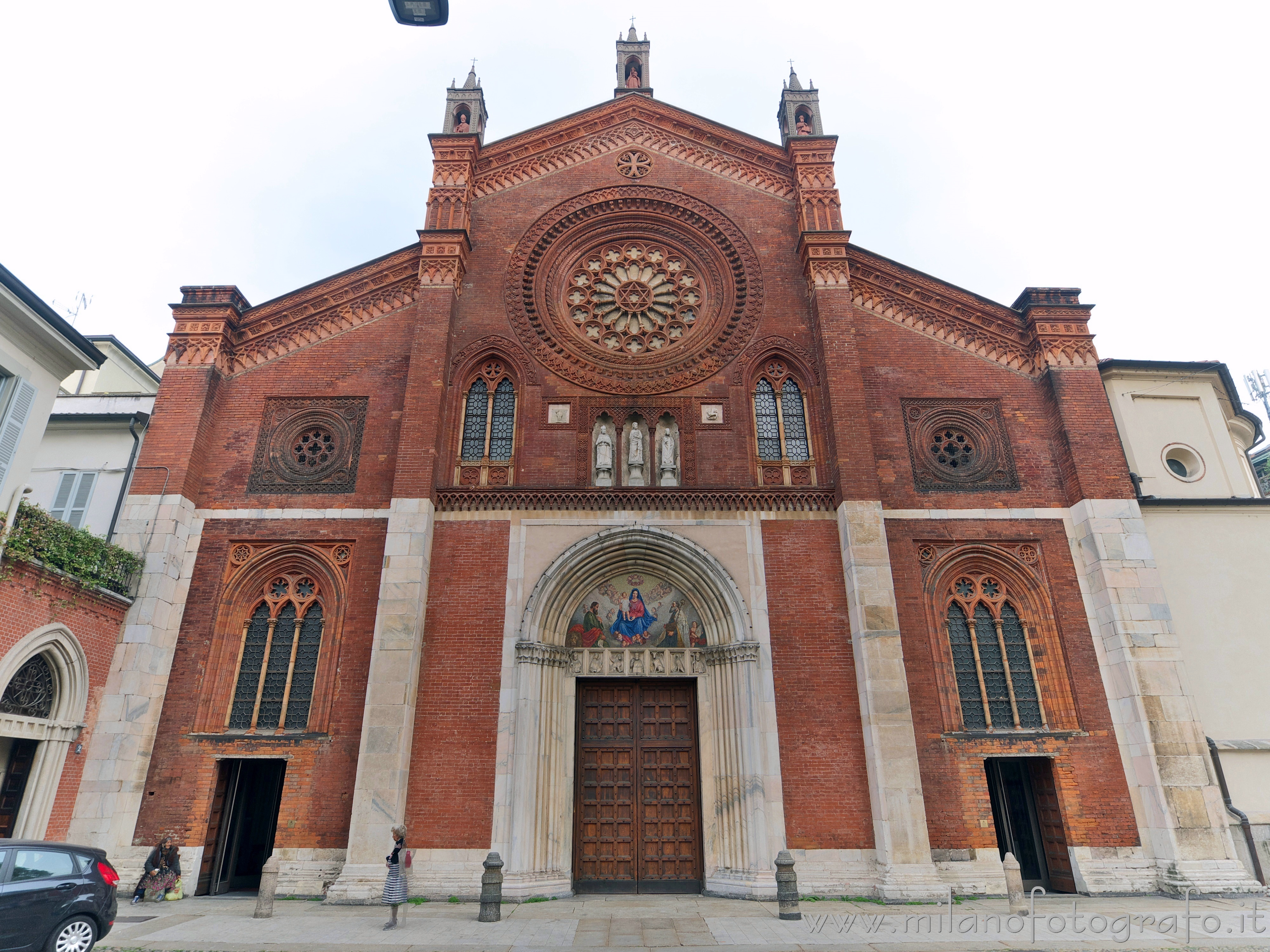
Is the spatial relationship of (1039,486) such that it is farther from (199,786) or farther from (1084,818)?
(199,786)

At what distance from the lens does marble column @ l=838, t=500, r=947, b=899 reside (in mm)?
13414

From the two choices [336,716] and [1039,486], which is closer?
[336,716]

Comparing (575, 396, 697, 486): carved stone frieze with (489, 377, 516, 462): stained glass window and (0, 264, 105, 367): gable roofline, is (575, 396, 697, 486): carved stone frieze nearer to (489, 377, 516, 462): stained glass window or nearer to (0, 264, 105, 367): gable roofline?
(489, 377, 516, 462): stained glass window

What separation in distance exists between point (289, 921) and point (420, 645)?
5.07m

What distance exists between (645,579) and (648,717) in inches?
115

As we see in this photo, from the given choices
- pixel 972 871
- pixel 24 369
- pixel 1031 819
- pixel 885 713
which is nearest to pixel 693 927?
pixel 885 713

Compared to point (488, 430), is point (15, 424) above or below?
below

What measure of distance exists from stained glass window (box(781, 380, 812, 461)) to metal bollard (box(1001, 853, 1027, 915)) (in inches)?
346

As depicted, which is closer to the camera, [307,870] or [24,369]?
[24,369]

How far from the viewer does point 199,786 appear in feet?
48.1

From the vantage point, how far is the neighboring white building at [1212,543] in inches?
608

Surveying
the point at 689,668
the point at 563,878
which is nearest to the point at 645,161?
the point at 689,668

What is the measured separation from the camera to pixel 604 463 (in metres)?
17.0

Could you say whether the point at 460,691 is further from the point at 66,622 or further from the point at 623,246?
the point at 623,246
